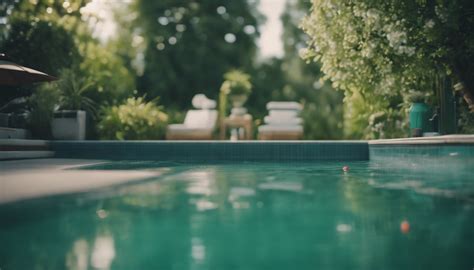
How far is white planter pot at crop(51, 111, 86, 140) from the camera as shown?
10.1 m

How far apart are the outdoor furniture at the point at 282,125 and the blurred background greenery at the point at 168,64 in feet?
4.46

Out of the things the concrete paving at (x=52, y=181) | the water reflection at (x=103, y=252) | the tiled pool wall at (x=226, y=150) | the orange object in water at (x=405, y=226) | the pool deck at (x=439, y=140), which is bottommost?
the water reflection at (x=103, y=252)

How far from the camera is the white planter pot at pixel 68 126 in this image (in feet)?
33.2

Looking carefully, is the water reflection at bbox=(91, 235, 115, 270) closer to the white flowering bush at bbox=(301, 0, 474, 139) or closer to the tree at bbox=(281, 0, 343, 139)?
the white flowering bush at bbox=(301, 0, 474, 139)

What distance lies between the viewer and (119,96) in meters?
12.6

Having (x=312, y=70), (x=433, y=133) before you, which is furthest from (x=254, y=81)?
A: (x=433, y=133)

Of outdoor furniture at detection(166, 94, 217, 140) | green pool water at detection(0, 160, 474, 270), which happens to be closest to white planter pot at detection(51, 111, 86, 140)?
outdoor furniture at detection(166, 94, 217, 140)

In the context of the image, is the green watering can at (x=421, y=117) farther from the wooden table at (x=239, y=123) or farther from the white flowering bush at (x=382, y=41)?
the wooden table at (x=239, y=123)

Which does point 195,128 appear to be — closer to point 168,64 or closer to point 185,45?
point 168,64

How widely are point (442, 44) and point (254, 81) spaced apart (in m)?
15.7

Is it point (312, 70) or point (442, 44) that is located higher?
point (312, 70)

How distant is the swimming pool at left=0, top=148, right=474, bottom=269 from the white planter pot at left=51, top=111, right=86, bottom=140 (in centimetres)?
592

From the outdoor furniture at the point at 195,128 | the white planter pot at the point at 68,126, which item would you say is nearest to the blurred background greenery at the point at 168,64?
the white planter pot at the point at 68,126

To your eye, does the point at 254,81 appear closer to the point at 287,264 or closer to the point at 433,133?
the point at 433,133
